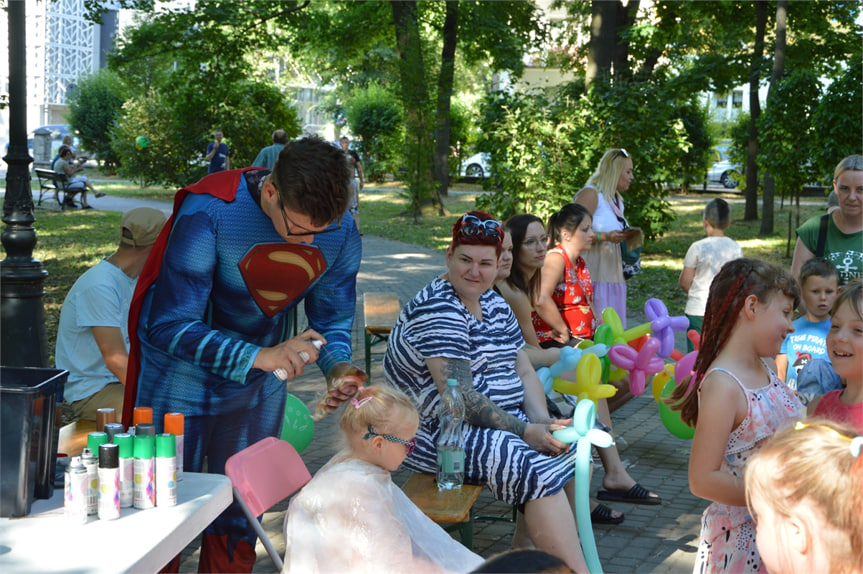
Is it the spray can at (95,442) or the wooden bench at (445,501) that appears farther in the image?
the wooden bench at (445,501)

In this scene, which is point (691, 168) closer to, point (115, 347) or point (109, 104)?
point (109, 104)

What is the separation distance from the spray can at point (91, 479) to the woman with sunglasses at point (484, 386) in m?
1.71

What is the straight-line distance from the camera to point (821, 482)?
1927mm

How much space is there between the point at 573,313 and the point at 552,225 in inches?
23.5

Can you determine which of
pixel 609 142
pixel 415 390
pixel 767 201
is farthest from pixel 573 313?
pixel 767 201

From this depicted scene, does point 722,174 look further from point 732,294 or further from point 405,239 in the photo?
point 732,294

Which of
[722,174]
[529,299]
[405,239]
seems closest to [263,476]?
[529,299]

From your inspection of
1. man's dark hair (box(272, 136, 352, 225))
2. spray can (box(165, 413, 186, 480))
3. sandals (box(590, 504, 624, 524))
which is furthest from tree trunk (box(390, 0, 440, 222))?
spray can (box(165, 413, 186, 480))

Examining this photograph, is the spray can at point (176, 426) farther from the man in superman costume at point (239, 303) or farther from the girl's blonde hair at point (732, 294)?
the girl's blonde hair at point (732, 294)

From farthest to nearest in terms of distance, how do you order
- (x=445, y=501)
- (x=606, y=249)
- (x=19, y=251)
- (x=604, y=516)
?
1. (x=606, y=249)
2. (x=19, y=251)
3. (x=604, y=516)
4. (x=445, y=501)

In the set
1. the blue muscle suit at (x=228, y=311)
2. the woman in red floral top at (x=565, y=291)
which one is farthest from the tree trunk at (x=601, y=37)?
the blue muscle suit at (x=228, y=311)

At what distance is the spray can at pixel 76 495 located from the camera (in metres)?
2.46

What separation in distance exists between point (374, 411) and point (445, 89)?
1923 centimetres

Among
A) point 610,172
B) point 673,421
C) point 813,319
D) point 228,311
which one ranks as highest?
point 610,172
